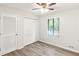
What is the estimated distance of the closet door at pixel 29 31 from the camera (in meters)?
4.71

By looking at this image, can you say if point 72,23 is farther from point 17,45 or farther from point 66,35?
point 17,45

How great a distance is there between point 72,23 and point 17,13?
271cm

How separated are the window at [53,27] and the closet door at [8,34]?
7.57 ft

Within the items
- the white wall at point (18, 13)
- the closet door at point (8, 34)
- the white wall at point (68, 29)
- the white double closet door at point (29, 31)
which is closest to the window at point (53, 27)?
the white wall at point (68, 29)

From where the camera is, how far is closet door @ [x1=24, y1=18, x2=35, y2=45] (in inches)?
186

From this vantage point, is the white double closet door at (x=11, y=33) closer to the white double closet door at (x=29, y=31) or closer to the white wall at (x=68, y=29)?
the white double closet door at (x=29, y=31)

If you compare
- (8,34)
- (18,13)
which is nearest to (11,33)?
(8,34)

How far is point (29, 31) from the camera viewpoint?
5.13m

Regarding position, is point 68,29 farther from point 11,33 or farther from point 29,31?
point 11,33

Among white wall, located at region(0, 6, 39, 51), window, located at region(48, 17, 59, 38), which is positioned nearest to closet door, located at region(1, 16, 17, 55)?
white wall, located at region(0, 6, 39, 51)

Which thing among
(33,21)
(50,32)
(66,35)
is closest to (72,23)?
(66,35)

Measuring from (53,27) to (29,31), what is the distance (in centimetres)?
155

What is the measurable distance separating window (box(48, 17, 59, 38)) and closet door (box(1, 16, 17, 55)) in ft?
7.57

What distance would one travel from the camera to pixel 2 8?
323 centimetres
